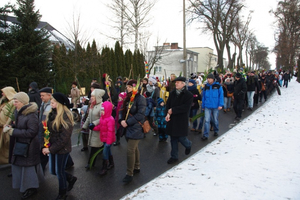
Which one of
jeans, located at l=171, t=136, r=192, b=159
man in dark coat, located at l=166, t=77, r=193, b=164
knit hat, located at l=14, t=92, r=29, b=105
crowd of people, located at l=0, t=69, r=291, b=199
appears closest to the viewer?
crowd of people, located at l=0, t=69, r=291, b=199

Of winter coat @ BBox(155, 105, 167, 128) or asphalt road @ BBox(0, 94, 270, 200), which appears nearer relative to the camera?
asphalt road @ BBox(0, 94, 270, 200)

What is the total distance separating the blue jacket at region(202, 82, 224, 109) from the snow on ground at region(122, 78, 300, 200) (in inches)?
42.7

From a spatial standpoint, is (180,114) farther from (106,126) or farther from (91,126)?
(91,126)

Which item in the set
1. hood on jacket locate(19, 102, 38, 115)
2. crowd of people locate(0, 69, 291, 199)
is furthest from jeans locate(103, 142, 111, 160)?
hood on jacket locate(19, 102, 38, 115)

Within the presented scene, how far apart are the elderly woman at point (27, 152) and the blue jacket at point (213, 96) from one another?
16.5 feet

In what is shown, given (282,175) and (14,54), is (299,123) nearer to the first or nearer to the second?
(282,175)

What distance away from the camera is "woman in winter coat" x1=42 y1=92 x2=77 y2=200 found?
3475 mm

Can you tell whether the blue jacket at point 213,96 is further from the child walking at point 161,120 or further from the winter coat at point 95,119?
the winter coat at point 95,119

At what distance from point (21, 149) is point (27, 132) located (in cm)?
29

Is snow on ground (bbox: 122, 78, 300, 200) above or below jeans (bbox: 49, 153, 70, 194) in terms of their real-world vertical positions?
below

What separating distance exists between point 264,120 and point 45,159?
7.94m

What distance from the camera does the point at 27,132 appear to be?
358 cm

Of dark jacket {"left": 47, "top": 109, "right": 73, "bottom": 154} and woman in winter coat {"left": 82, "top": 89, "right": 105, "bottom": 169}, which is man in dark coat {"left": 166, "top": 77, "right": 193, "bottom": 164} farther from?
dark jacket {"left": 47, "top": 109, "right": 73, "bottom": 154}

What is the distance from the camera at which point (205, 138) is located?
702cm
